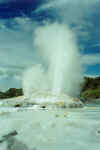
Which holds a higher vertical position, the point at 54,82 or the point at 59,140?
the point at 54,82

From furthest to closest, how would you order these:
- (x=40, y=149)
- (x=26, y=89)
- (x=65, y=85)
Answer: (x=26, y=89)
(x=65, y=85)
(x=40, y=149)

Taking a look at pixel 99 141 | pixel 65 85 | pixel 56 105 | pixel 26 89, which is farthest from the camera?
pixel 26 89

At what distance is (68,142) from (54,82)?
81.2 metres

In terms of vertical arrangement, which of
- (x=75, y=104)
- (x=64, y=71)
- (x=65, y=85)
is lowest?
(x=75, y=104)

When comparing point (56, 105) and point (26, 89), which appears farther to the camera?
point (26, 89)

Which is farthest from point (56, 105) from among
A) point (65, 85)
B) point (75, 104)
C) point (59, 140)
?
point (59, 140)

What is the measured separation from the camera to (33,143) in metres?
14.7

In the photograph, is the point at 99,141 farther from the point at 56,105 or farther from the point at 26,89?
the point at 26,89

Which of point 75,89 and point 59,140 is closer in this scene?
point 59,140

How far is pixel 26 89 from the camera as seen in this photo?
Result: 116250 millimetres

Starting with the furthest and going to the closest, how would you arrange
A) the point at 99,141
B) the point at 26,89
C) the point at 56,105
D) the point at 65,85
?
the point at 26,89, the point at 65,85, the point at 56,105, the point at 99,141

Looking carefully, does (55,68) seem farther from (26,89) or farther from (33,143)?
(33,143)

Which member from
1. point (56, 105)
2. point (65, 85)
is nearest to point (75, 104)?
point (56, 105)

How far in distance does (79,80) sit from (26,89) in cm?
3080
